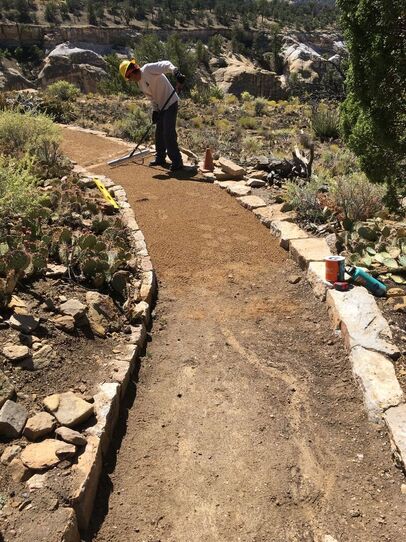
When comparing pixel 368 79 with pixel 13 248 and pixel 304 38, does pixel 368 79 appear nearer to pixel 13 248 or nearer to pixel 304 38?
pixel 13 248

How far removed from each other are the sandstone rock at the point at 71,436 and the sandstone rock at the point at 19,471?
0.82ft

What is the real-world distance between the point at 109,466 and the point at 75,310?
123 cm

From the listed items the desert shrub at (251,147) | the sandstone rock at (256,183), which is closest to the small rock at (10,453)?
the sandstone rock at (256,183)

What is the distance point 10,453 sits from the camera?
98.0 inches

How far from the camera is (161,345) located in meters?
3.95

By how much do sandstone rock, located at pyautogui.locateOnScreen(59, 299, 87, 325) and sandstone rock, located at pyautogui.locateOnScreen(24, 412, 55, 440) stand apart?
38.5 inches

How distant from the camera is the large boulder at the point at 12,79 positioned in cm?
3600

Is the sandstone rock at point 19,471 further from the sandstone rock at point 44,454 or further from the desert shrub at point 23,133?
the desert shrub at point 23,133

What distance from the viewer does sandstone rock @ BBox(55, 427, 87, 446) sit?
263 centimetres

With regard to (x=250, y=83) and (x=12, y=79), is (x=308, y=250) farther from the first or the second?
(x=12, y=79)

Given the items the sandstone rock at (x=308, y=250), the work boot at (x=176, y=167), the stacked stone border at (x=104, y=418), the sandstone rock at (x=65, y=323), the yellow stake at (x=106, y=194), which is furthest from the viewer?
the work boot at (x=176, y=167)

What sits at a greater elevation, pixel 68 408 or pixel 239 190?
pixel 68 408

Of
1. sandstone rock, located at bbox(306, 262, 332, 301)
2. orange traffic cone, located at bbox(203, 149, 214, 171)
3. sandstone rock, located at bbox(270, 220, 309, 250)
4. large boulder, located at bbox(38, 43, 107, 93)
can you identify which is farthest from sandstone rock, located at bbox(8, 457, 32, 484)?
large boulder, located at bbox(38, 43, 107, 93)

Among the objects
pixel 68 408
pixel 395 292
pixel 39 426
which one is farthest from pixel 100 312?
pixel 395 292
